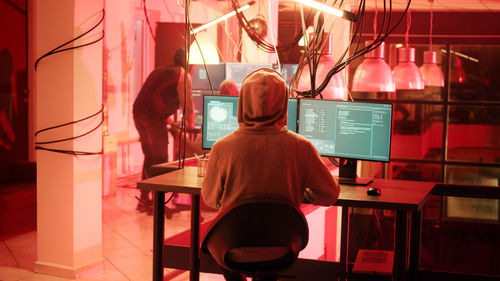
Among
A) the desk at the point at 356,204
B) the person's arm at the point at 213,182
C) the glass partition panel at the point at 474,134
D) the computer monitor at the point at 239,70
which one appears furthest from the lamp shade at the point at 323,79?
the glass partition panel at the point at 474,134

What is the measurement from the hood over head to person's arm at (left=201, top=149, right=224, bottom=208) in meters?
0.19

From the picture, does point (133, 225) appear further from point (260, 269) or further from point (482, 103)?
point (482, 103)

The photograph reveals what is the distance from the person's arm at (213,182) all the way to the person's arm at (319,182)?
376mm

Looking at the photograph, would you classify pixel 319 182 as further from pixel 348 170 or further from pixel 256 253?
pixel 348 170

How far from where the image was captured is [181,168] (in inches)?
140

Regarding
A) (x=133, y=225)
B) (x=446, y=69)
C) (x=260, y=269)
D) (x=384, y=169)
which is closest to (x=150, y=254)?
Answer: (x=133, y=225)

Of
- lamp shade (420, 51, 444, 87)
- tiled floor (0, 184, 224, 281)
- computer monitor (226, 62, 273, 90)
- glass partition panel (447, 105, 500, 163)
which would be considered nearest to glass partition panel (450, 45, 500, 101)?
glass partition panel (447, 105, 500, 163)

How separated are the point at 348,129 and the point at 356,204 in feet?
1.95

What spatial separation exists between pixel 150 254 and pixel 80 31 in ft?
6.45

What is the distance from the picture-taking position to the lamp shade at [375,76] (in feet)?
11.8

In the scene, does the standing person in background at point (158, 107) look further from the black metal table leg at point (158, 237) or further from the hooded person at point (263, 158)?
the hooded person at point (263, 158)

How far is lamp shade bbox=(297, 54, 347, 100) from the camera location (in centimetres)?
340

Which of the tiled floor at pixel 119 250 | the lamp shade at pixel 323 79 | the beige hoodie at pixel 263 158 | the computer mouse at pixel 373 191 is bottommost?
the tiled floor at pixel 119 250

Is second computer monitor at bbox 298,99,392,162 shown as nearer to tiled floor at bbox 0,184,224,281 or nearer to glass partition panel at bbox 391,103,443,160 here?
tiled floor at bbox 0,184,224,281
